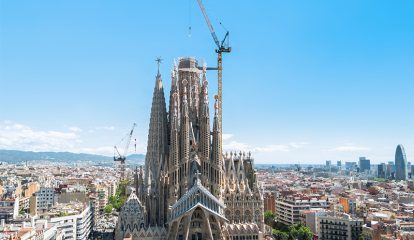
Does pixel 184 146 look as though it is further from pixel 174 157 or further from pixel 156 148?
pixel 156 148

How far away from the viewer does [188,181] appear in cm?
7419

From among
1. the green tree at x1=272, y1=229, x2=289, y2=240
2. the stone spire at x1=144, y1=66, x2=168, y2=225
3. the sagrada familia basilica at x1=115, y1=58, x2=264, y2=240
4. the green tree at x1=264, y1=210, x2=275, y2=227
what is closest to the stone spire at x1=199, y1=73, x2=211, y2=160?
the sagrada familia basilica at x1=115, y1=58, x2=264, y2=240

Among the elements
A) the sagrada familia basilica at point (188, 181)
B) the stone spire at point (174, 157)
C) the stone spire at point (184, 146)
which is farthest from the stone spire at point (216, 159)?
the stone spire at point (174, 157)

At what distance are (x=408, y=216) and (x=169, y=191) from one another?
51.6 meters

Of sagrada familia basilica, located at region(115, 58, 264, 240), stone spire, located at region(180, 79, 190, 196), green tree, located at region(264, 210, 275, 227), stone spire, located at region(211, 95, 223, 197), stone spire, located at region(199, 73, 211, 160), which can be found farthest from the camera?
green tree, located at region(264, 210, 275, 227)

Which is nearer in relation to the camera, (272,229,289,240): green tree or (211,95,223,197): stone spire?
(211,95,223,197): stone spire

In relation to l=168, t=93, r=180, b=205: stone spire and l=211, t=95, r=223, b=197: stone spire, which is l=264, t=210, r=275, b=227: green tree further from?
l=168, t=93, r=180, b=205: stone spire

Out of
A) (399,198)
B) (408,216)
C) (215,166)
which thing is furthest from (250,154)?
(399,198)

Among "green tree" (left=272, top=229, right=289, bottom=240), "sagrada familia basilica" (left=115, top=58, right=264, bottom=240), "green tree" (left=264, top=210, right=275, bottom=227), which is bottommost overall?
"green tree" (left=272, top=229, right=289, bottom=240)

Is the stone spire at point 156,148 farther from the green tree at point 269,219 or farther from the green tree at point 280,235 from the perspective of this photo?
the green tree at point 269,219

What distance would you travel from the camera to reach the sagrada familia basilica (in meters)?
69.8

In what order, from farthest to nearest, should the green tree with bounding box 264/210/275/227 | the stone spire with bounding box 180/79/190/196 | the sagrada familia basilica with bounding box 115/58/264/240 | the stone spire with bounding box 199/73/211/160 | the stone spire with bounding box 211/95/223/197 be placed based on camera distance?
the green tree with bounding box 264/210/275/227 → the stone spire with bounding box 199/73/211/160 → the stone spire with bounding box 211/95/223/197 → the stone spire with bounding box 180/79/190/196 → the sagrada familia basilica with bounding box 115/58/264/240

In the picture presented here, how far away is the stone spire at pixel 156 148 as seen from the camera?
75.4 metres

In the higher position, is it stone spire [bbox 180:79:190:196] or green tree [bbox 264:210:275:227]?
stone spire [bbox 180:79:190:196]
